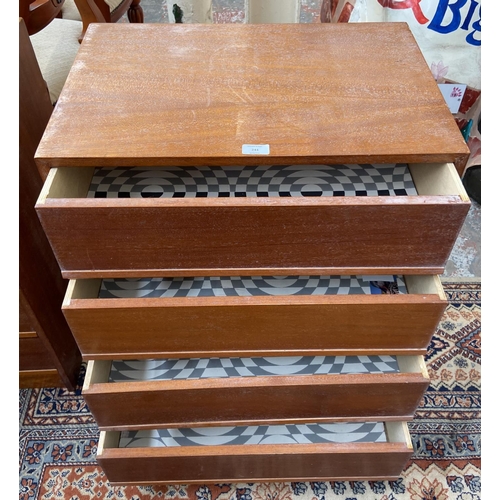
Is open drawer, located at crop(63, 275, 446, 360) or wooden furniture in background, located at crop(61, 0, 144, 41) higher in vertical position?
wooden furniture in background, located at crop(61, 0, 144, 41)

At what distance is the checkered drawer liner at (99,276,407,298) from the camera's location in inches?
33.6

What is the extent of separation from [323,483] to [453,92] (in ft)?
3.21

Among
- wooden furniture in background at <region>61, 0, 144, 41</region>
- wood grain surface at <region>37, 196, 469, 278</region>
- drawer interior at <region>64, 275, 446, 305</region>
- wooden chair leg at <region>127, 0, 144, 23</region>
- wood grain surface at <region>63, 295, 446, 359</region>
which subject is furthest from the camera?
wooden chair leg at <region>127, 0, 144, 23</region>

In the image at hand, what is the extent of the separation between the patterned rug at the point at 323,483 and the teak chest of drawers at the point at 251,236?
0.27 feet

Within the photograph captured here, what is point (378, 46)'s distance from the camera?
2.60ft

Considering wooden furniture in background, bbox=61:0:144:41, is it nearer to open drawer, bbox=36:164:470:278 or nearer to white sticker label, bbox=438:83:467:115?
open drawer, bbox=36:164:470:278

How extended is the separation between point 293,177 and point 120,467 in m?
0.60

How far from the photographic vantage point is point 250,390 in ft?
2.71

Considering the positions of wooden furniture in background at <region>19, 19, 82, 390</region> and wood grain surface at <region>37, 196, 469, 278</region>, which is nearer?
wood grain surface at <region>37, 196, 469, 278</region>

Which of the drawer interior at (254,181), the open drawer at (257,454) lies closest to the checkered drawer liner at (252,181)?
the drawer interior at (254,181)

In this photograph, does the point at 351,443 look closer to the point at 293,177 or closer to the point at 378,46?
the point at 293,177

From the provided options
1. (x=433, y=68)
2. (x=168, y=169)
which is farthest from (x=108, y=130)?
(x=433, y=68)

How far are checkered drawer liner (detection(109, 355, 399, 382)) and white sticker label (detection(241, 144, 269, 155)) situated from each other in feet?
1.36

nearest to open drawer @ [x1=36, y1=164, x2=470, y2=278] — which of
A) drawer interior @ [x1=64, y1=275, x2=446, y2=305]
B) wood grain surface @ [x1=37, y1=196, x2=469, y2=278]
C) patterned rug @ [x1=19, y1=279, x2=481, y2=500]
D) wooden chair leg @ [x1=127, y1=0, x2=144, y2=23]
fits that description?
wood grain surface @ [x1=37, y1=196, x2=469, y2=278]
